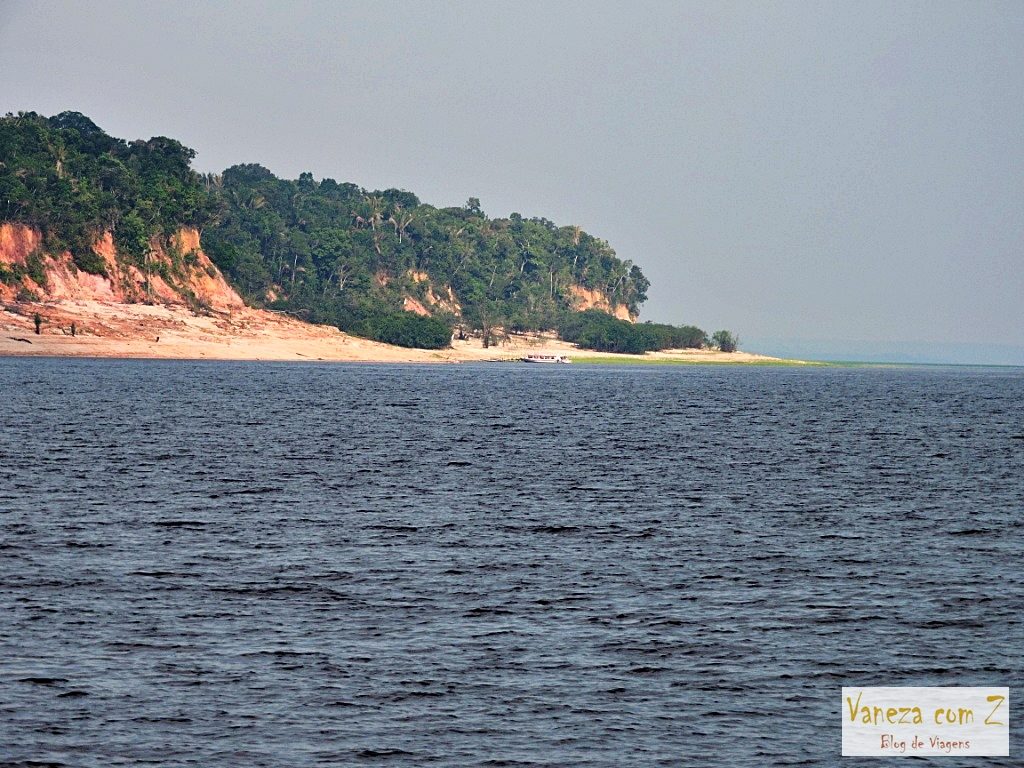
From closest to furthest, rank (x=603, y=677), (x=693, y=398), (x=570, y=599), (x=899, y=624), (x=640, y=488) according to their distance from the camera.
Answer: (x=603, y=677), (x=899, y=624), (x=570, y=599), (x=640, y=488), (x=693, y=398)

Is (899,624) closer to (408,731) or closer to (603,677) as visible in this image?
(603,677)

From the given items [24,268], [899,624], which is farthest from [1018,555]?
[24,268]

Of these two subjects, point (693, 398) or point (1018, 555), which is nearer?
point (1018, 555)

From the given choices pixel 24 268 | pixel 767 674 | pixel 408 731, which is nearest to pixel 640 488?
pixel 767 674

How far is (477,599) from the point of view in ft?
96.7

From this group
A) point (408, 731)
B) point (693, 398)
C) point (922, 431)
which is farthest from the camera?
point (693, 398)

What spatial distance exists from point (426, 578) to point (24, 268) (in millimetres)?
166686

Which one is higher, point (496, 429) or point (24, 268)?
point (24, 268)

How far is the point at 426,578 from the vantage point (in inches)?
1241

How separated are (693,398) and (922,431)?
149 feet

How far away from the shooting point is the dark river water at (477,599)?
20797 millimetres

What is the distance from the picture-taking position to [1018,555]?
1454 inches

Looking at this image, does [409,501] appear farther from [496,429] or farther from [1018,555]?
[496,429]

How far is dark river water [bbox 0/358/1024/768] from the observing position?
20797 millimetres
